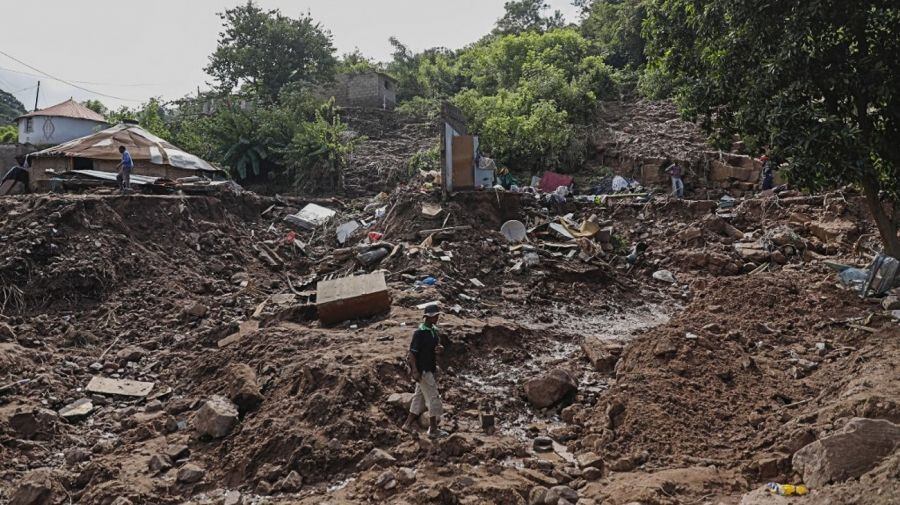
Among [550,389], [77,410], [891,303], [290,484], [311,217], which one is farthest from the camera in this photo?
[311,217]

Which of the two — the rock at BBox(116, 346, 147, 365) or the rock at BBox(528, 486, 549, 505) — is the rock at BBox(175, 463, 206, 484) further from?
the rock at BBox(116, 346, 147, 365)

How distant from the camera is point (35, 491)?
4.76 metres

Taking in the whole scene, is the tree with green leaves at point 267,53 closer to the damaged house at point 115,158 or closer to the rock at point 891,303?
the damaged house at point 115,158

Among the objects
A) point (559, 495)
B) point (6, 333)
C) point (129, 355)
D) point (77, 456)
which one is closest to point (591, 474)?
point (559, 495)

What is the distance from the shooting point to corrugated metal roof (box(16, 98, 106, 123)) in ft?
86.2

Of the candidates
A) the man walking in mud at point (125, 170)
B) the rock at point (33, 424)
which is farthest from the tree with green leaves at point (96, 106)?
the rock at point (33, 424)

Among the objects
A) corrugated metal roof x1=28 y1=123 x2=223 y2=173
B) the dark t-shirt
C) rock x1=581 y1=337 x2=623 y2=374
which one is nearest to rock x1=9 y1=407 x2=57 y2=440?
the dark t-shirt

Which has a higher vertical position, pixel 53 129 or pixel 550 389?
pixel 53 129

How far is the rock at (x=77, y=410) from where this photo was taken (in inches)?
249

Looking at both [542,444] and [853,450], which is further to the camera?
[542,444]

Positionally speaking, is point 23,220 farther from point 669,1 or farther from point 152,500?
point 669,1

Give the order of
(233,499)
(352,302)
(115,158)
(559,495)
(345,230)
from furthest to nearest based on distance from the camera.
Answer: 1. (115,158)
2. (345,230)
3. (352,302)
4. (233,499)
5. (559,495)

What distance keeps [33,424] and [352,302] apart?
3671 mm

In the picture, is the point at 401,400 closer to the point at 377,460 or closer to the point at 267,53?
the point at 377,460
